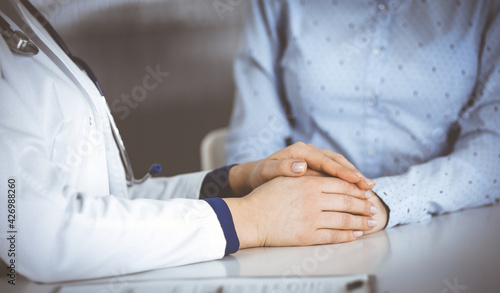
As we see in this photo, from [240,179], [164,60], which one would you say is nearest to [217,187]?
[240,179]

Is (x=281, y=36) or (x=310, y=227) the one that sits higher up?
(x=281, y=36)

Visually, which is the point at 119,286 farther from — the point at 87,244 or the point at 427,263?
the point at 427,263

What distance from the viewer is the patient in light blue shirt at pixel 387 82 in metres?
0.83

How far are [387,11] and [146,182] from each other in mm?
598

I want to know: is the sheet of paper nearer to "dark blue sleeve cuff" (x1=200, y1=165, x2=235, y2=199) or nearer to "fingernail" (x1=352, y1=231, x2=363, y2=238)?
"fingernail" (x1=352, y1=231, x2=363, y2=238)

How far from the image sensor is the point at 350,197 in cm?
58

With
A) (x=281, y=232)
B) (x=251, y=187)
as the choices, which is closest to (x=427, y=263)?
(x=281, y=232)

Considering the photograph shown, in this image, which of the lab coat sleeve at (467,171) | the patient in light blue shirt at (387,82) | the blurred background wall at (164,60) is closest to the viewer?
the lab coat sleeve at (467,171)

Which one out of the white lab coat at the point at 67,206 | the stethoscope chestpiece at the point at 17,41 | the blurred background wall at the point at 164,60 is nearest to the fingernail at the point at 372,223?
the white lab coat at the point at 67,206

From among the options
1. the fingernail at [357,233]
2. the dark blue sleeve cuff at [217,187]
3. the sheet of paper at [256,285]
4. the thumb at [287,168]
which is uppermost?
the thumb at [287,168]

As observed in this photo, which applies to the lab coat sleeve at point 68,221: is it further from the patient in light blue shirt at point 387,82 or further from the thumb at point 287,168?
the patient in light blue shirt at point 387,82

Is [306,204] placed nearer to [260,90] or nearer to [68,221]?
[68,221]

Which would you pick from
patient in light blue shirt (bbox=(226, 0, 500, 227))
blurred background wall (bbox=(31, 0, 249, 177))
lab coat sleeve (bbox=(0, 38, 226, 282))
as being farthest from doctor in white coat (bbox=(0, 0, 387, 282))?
blurred background wall (bbox=(31, 0, 249, 177))

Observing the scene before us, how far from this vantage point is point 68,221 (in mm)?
437
